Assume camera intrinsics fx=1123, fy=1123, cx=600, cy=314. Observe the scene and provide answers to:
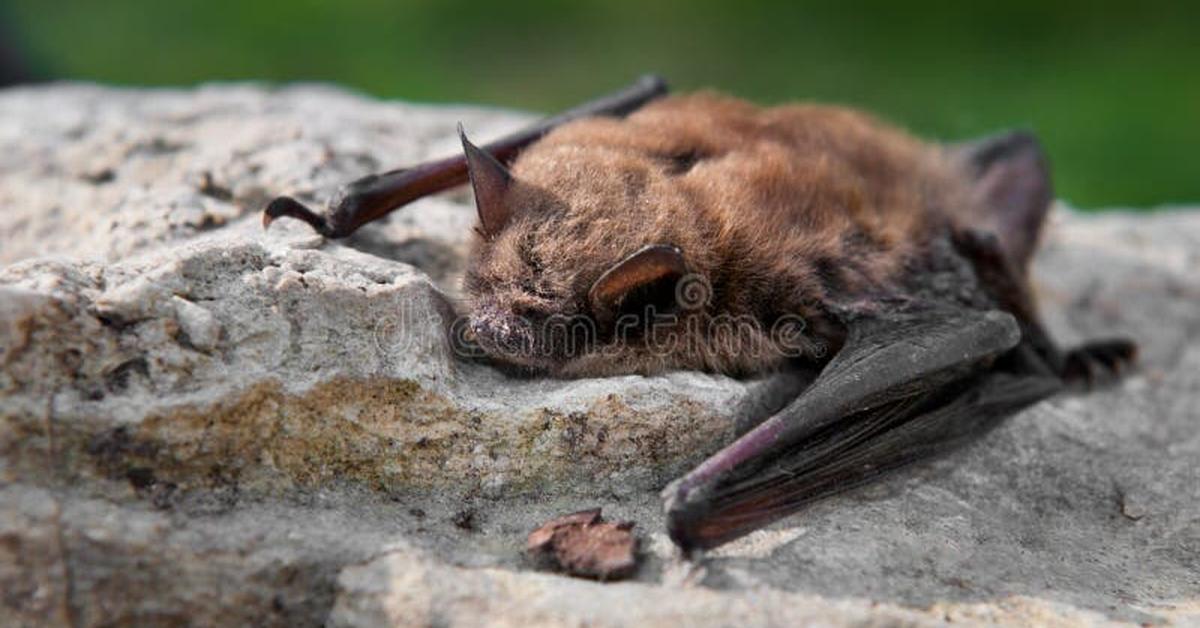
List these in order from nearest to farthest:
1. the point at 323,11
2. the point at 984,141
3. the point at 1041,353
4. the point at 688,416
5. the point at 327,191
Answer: the point at 688,416 → the point at 327,191 → the point at 1041,353 → the point at 984,141 → the point at 323,11

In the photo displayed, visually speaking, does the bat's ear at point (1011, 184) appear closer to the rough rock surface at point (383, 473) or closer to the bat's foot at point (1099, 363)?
the bat's foot at point (1099, 363)

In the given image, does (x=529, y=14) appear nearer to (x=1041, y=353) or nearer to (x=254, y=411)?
(x=1041, y=353)

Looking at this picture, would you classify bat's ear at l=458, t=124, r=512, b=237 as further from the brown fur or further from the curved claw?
the curved claw

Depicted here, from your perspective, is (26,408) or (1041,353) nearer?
(26,408)

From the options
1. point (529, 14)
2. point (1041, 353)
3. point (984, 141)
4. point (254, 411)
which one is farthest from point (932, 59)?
point (254, 411)

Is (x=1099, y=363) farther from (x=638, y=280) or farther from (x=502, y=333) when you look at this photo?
(x=502, y=333)

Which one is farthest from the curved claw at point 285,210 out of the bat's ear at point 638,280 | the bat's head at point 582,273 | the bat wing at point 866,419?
the bat wing at point 866,419

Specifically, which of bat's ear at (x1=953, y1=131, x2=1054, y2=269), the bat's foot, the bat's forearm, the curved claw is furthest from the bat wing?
the curved claw
